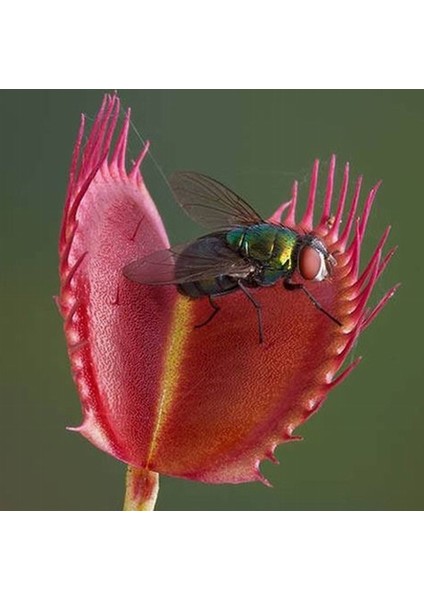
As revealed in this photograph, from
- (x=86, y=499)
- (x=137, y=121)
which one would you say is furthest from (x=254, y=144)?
(x=86, y=499)

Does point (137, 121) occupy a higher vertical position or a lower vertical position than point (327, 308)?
higher

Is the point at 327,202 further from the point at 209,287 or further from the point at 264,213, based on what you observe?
the point at 264,213

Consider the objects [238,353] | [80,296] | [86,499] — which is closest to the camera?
[80,296]

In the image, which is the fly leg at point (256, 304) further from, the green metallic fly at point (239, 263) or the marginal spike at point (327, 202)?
the marginal spike at point (327, 202)

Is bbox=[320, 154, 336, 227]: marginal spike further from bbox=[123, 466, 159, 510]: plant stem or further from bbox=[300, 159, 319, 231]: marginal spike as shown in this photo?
bbox=[123, 466, 159, 510]: plant stem

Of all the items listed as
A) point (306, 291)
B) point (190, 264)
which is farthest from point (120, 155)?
point (306, 291)

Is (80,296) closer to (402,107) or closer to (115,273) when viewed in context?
(115,273)
